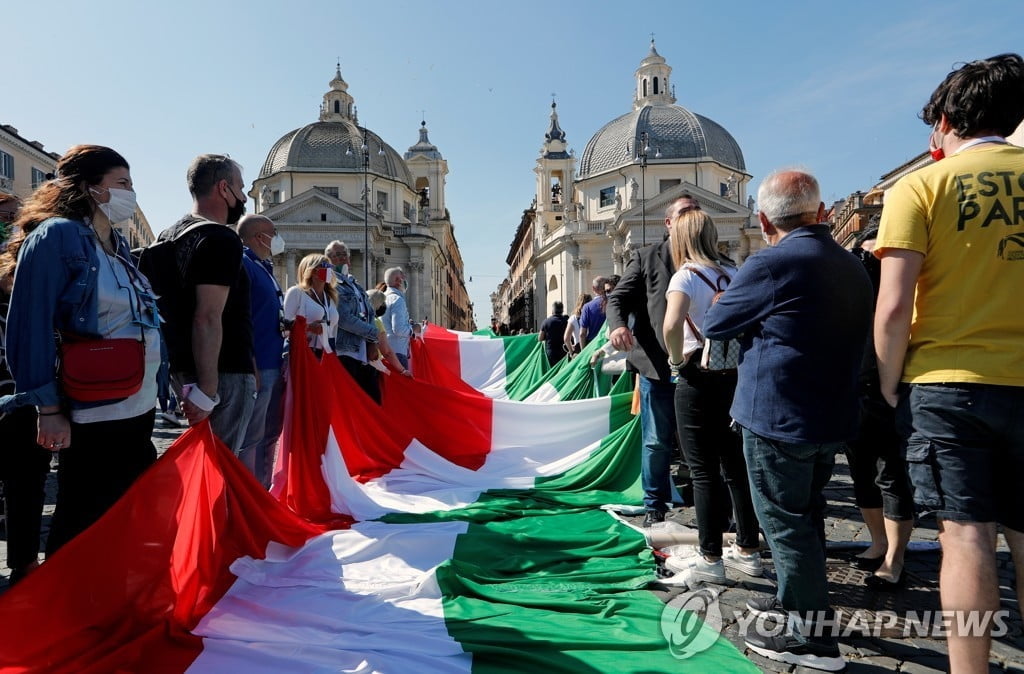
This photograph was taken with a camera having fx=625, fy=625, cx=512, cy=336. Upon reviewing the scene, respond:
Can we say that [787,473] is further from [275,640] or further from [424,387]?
[424,387]

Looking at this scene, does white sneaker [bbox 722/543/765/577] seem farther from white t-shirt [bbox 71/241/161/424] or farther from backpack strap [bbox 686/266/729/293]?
white t-shirt [bbox 71/241/161/424]

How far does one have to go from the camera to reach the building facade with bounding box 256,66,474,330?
50.7m

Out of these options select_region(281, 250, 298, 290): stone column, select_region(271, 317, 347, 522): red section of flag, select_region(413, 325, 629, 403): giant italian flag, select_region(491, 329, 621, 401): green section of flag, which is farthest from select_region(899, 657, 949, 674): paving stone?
select_region(281, 250, 298, 290): stone column

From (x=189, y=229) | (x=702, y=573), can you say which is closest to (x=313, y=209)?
(x=189, y=229)

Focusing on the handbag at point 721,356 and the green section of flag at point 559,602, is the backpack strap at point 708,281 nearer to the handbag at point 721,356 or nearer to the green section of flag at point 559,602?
the handbag at point 721,356

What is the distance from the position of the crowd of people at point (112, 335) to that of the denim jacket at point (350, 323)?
1.51 metres

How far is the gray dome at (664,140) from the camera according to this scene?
51938 mm

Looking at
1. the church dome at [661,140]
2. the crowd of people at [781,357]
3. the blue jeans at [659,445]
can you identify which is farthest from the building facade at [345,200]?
the crowd of people at [781,357]

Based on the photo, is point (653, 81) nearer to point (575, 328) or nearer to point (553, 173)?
point (553, 173)

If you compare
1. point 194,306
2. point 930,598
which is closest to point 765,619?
point 930,598

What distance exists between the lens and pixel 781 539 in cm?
262

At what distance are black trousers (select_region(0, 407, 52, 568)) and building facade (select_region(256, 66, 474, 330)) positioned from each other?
1861 inches

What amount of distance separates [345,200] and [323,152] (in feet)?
15.7

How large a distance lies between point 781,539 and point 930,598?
4.61 feet
